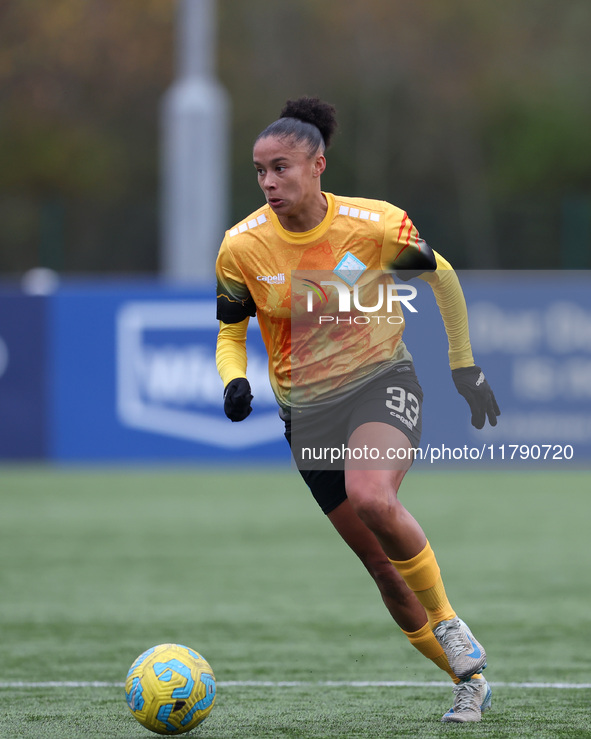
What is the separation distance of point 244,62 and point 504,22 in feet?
26.0

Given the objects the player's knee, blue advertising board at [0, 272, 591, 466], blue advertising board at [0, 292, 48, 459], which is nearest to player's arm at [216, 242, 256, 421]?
the player's knee

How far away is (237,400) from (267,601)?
3.45 metres

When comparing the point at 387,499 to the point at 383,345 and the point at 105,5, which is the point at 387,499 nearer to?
the point at 383,345

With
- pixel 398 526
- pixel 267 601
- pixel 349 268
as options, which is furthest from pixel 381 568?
pixel 267 601

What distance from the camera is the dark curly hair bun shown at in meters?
4.98

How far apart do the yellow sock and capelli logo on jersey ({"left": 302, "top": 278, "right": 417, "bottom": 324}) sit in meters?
0.86

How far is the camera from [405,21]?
124ft

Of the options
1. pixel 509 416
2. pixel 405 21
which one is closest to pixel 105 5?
pixel 405 21

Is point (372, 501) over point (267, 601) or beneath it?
over

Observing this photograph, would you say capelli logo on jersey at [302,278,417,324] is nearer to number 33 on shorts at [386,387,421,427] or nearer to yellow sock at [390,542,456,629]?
number 33 on shorts at [386,387,421,427]

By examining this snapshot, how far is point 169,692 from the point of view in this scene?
472cm

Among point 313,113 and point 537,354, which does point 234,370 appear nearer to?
point 313,113

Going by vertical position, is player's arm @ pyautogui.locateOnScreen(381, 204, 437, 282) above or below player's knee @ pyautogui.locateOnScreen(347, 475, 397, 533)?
above

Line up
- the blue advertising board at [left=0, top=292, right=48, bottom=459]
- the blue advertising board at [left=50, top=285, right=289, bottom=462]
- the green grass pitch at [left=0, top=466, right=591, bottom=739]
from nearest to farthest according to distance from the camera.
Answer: the green grass pitch at [left=0, top=466, right=591, bottom=739]
the blue advertising board at [left=50, top=285, right=289, bottom=462]
the blue advertising board at [left=0, top=292, right=48, bottom=459]
